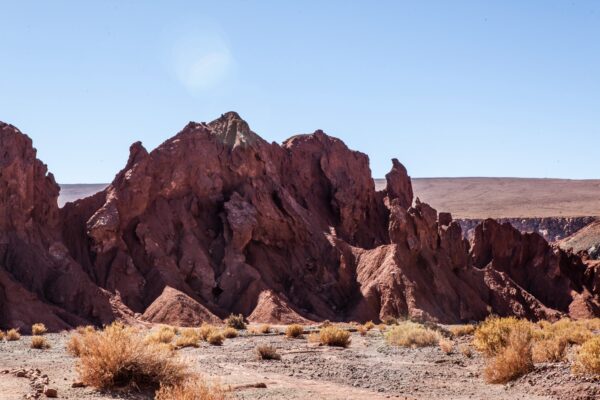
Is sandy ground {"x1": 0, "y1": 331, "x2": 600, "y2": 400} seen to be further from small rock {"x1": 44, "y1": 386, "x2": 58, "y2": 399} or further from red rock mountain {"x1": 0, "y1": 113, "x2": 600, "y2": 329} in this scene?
red rock mountain {"x1": 0, "y1": 113, "x2": 600, "y2": 329}

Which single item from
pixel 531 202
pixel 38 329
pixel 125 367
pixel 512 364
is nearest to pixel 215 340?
pixel 38 329

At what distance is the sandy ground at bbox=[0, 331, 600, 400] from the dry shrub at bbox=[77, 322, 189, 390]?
1.15 feet

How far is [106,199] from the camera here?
56969 mm

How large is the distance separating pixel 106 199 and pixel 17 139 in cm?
901

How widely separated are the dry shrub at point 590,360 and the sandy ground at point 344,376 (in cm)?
31

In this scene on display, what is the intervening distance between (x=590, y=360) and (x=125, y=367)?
957 centimetres

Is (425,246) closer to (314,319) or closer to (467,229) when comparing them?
(314,319)

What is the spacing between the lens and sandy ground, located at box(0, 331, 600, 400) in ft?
46.1

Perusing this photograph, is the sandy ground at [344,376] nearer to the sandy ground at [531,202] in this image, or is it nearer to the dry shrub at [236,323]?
the dry shrub at [236,323]

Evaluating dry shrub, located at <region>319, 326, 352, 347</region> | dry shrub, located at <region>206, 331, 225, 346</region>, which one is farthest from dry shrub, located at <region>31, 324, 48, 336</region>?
dry shrub, located at <region>319, 326, 352, 347</region>

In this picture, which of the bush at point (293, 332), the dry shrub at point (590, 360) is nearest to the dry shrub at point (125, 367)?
the dry shrub at point (590, 360)

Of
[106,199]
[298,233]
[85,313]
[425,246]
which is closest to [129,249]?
[106,199]

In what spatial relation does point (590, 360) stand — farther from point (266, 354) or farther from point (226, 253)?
point (226, 253)

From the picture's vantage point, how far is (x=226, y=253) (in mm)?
56594
